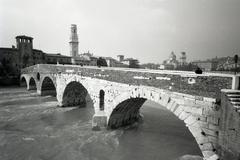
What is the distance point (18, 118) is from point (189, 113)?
1462 cm

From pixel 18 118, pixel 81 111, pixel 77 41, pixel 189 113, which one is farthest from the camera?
pixel 77 41

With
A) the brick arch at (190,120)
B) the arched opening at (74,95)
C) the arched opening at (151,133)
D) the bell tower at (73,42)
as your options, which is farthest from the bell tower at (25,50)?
the brick arch at (190,120)

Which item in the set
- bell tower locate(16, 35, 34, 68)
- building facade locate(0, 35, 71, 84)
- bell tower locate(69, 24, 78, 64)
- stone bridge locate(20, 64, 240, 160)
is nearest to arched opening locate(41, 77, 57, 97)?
stone bridge locate(20, 64, 240, 160)

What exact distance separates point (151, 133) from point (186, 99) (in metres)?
5.87

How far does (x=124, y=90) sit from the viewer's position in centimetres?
1004

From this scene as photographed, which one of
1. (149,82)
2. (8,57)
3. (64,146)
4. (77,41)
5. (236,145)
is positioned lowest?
(64,146)

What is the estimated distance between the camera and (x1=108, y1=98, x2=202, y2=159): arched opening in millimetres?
9453

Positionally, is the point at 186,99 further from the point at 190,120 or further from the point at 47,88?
the point at 47,88

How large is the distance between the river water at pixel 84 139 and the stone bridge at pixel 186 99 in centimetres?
154

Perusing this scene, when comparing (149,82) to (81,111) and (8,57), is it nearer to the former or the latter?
(81,111)

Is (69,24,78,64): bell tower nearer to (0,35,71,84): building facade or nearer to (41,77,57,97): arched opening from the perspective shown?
(0,35,71,84): building facade

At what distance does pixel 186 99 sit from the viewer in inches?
270

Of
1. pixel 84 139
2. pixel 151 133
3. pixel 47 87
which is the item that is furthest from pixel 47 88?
pixel 151 133

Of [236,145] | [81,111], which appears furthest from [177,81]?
[81,111]
